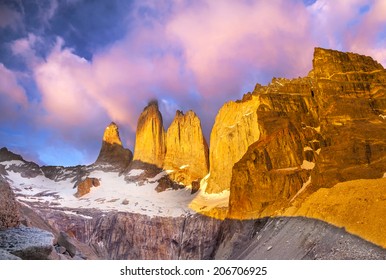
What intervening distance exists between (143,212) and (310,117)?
135ft

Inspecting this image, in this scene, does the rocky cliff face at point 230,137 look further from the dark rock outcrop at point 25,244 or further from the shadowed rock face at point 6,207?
the dark rock outcrop at point 25,244

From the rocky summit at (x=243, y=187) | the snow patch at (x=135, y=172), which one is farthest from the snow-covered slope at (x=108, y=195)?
the rocky summit at (x=243, y=187)

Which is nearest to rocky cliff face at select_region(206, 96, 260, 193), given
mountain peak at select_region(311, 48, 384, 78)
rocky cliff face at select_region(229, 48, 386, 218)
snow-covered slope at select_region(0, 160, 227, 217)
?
snow-covered slope at select_region(0, 160, 227, 217)

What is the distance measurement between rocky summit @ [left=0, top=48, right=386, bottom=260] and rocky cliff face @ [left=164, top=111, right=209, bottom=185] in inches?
10.9

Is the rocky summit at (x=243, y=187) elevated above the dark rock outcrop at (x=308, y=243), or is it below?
above

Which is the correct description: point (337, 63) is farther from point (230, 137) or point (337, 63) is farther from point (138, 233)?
point (138, 233)

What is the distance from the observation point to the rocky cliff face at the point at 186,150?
100m

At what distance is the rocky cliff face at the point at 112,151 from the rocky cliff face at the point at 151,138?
7.61 m

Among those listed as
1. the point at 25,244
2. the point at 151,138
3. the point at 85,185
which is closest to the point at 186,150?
the point at 151,138

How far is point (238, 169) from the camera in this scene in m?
50.2

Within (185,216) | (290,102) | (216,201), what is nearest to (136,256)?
(185,216)

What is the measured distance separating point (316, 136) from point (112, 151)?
82.0 meters

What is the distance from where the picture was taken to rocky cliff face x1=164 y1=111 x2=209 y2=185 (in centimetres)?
10034

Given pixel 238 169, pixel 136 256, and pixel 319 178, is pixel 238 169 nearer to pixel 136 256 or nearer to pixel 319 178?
pixel 319 178
